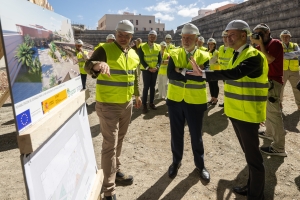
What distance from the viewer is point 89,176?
7.39 ft

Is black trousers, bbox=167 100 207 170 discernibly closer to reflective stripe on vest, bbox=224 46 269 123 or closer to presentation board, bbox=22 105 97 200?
reflective stripe on vest, bbox=224 46 269 123

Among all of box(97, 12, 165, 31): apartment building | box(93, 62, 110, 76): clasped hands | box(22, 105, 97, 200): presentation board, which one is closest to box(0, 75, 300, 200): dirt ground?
box(22, 105, 97, 200): presentation board

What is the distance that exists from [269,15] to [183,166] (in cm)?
1450

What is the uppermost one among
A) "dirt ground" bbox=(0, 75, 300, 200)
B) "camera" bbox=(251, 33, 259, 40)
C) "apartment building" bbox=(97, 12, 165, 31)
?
"apartment building" bbox=(97, 12, 165, 31)

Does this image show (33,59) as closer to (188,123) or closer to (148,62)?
(188,123)

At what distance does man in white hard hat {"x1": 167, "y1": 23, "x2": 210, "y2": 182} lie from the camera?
128 inches

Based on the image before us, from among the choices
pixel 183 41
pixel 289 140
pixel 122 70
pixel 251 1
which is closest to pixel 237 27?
pixel 183 41

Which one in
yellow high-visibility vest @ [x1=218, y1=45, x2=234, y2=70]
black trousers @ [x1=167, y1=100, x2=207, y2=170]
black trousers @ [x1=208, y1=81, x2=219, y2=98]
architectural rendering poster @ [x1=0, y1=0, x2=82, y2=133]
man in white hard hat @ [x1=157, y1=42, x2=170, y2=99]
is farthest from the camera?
man in white hard hat @ [x1=157, y1=42, x2=170, y2=99]

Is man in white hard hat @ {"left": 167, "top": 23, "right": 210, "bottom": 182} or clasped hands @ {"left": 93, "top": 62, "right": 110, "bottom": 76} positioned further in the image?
man in white hard hat @ {"left": 167, "top": 23, "right": 210, "bottom": 182}

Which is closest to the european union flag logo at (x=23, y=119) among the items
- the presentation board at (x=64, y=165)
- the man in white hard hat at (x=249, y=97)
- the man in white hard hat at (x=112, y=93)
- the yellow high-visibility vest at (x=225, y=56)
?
the presentation board at (x=64, y=165)

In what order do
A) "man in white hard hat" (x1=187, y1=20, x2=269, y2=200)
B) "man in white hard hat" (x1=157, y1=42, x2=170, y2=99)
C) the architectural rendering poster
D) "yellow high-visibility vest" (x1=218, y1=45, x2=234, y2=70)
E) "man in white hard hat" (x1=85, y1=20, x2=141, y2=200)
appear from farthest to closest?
"man in white hard hat" (x1=157, y1=42, x2=170, y2=99), "yellow high-visibility vest" (x1=218, y1=45, x2=234, y2=70), "man in white hard hat" (x1=85, y1=20, x2=141, y2=200), "man in white hard hat" (x1=187, y1=20, x2=269, y2=200), the architectural rendering poster

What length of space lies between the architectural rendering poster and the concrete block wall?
13656mm

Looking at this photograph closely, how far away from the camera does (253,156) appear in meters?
2.66

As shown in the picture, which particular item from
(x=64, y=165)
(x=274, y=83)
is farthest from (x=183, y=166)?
(x=64, y=165)
